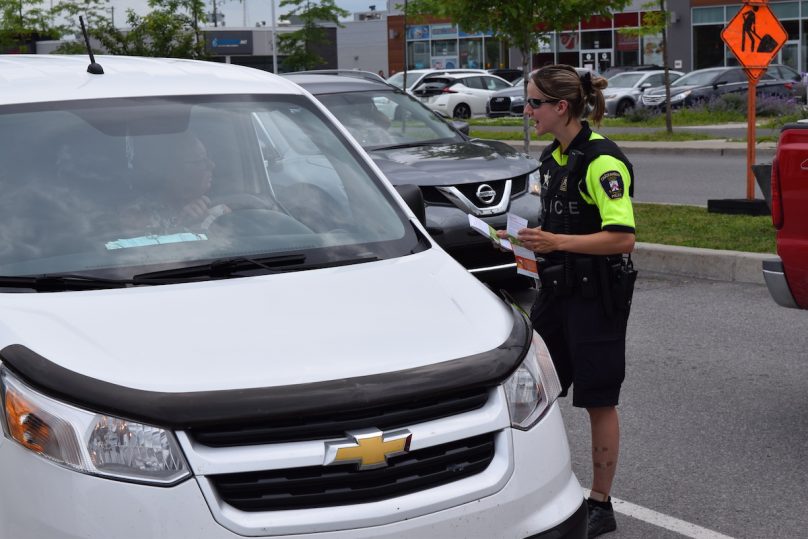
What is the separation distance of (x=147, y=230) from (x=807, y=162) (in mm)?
3212

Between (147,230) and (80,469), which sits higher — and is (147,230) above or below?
above

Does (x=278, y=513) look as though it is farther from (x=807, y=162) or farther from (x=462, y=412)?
(x=807, y=162)

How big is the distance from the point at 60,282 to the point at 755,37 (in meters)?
10.1

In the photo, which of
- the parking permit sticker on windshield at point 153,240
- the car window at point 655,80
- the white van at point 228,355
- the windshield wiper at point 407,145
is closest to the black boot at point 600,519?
the white van at point 228,355

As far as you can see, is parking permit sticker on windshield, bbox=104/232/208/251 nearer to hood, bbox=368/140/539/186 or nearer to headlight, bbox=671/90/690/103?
hood, bbox=368/140/539/186

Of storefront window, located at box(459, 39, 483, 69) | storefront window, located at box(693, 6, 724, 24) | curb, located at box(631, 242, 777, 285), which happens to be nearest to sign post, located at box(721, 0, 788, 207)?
curb, located at box(631, 242, 777, 285)


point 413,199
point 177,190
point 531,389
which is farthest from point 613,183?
point 177,190

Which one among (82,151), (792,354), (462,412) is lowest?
(792,354)

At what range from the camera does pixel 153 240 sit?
3.99 meters

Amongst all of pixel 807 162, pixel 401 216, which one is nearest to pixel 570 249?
pixel 401 216

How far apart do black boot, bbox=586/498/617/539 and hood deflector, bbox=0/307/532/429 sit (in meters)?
1.73

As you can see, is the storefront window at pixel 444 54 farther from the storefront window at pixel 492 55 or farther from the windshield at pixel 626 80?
the windshield at pixel 626 80

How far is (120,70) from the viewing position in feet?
15.6

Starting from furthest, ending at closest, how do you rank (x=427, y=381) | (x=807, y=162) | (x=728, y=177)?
(x=728, y=177) → (x=807, y=162) → (x=427, y=381)
